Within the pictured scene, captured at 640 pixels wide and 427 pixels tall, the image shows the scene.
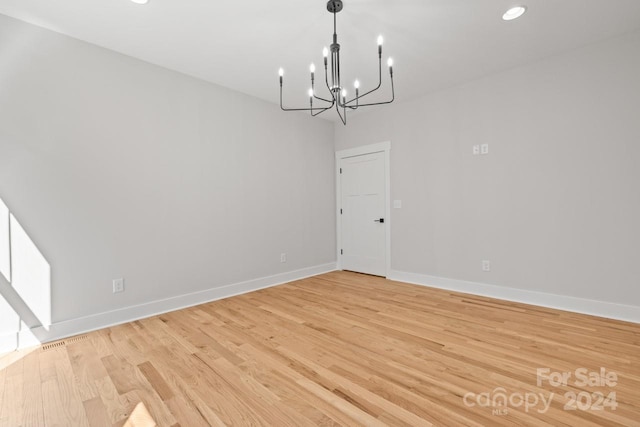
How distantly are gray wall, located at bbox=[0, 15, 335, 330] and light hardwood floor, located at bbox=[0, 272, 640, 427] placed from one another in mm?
616

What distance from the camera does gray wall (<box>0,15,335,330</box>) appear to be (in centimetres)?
242

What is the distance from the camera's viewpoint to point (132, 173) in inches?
116

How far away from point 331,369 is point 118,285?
232 cm

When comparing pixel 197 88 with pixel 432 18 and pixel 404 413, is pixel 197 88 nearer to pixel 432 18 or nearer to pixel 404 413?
pixel 432 18

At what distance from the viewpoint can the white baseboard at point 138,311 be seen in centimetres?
244

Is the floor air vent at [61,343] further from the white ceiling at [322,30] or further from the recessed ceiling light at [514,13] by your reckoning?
the recessed ceiling light at [514,13]

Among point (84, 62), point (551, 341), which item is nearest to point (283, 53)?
point (84, 62)

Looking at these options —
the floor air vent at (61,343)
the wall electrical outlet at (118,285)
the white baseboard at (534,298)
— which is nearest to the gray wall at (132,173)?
the wall electrical outlet at (118,285)

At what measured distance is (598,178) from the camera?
2.83 meters

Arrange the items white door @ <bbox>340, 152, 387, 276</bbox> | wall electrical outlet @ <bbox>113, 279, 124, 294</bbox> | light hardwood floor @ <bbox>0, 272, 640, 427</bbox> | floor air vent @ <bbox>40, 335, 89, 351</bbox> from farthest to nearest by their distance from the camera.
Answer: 1. white door @ <bbox>340, 152, 387, 276</bbox>
2. wall electrical outlet @ <bbox>113, 279, 124, 294</bbox>
3. floor air vent @ <bbox>40, 335, 89, 351</bbox>
4. light hardwood floor @ <bbox>0, 272, 640, 427</bbox>

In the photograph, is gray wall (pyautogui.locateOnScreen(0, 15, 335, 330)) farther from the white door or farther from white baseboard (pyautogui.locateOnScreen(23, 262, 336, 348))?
the white door

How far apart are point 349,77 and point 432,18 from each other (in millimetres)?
1210

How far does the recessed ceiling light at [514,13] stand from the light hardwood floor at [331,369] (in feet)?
8.86

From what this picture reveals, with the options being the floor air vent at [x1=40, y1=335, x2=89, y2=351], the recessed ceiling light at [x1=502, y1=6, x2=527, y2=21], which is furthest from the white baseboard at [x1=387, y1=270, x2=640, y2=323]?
the floor air vent at [x1=40, y1=335, x2=89, y2=351]
